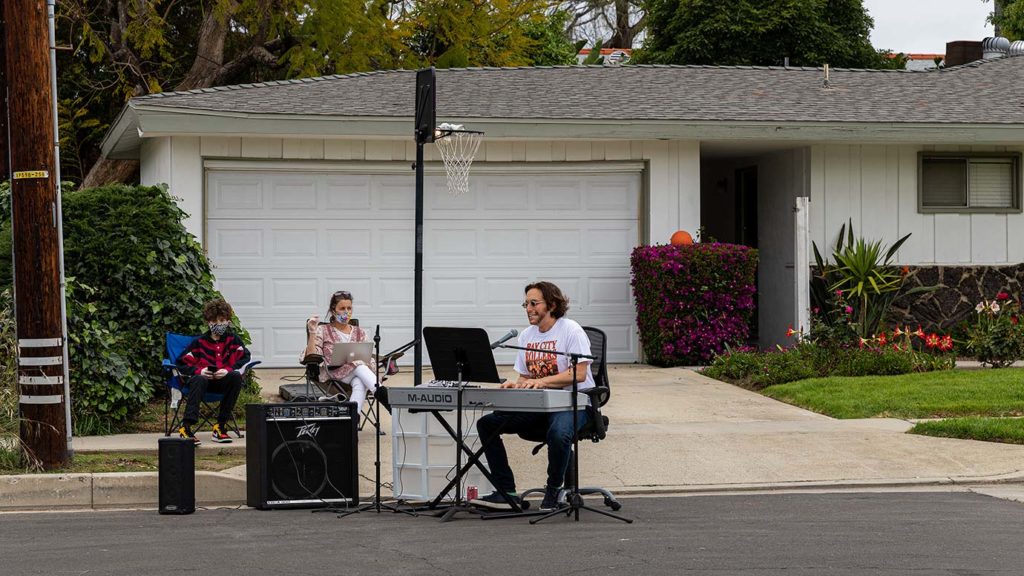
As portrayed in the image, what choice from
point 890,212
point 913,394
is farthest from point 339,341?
point 890,212

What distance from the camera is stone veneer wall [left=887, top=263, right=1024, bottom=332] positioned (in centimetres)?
1748

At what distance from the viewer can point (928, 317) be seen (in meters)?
17.5

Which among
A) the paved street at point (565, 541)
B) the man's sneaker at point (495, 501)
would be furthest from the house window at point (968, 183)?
the man's sneaker at point (495, 501)

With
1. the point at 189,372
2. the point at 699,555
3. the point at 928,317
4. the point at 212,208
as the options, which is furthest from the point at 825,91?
the point at 699,555

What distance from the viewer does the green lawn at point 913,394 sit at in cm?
1269

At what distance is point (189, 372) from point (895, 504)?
18.3ft

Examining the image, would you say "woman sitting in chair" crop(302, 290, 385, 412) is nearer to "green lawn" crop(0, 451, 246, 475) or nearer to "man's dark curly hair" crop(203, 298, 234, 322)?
"man's dark curly hair" crop(203, 298, 234, 322)

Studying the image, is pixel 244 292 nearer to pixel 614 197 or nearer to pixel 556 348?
pixel 614 197

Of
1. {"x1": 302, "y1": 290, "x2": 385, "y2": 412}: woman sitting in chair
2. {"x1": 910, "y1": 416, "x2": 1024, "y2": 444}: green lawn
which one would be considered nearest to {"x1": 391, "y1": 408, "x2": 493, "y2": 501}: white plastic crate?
{"x1": 302, "y1": 290, "x2": 385, "y2": 412}: woman sitting in chair

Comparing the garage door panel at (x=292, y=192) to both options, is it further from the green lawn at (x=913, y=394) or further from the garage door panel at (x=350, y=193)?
the green lawn at (x=913, y=394)

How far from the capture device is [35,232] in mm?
9781

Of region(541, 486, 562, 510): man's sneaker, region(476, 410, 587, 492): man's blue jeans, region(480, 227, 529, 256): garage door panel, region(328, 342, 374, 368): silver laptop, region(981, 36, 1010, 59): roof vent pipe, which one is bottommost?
region(541, 486, 562, 510): man's sneaker

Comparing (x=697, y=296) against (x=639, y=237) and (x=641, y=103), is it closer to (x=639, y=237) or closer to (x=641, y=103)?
(x=639, y=237)

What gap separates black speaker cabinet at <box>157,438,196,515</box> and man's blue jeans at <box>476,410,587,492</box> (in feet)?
6.18
